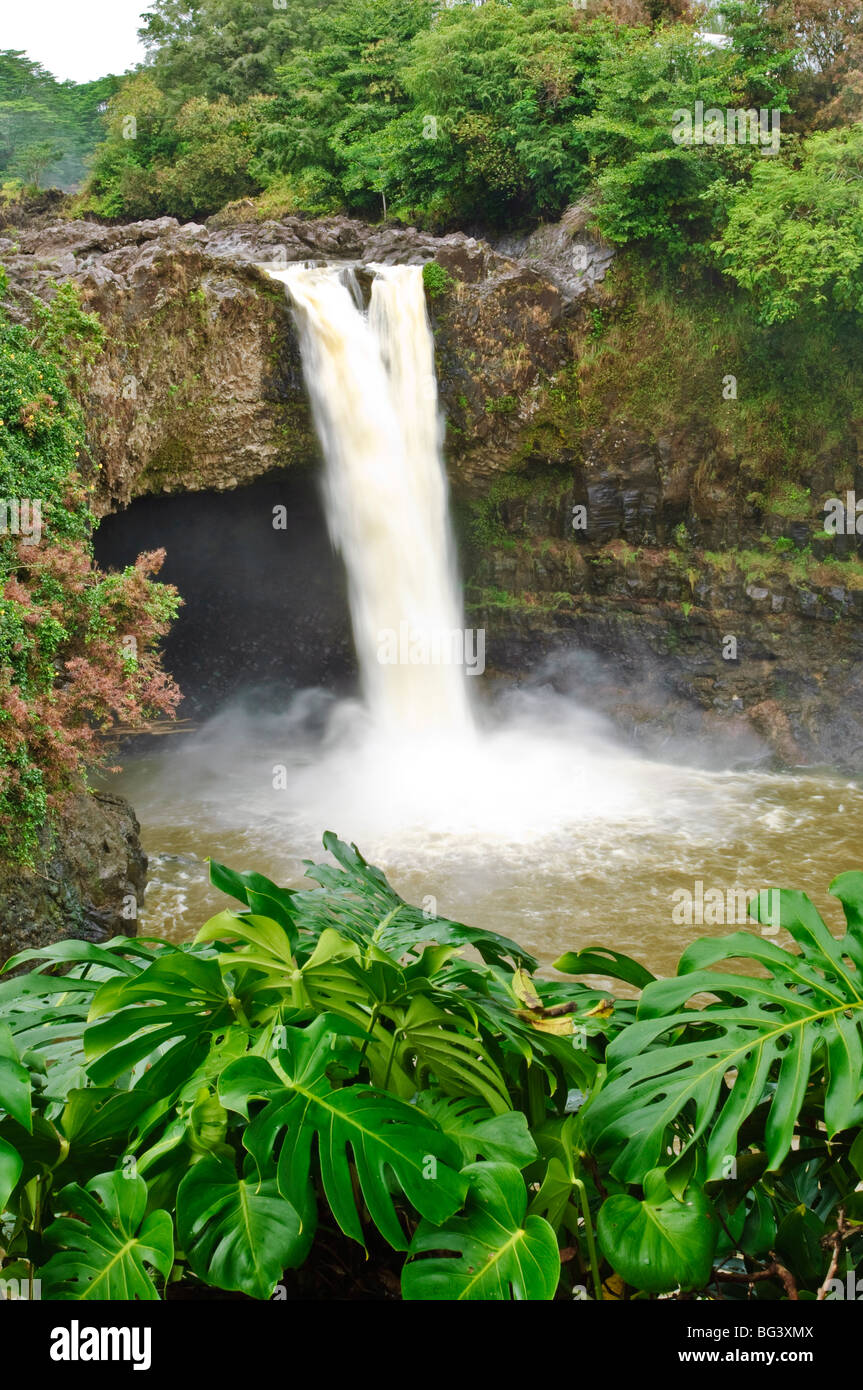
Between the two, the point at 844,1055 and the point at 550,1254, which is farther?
the point at 844,1055

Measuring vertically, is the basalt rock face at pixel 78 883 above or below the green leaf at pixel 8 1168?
below

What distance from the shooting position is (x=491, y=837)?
9.46 m

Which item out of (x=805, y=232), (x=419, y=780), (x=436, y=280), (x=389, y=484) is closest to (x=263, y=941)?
(x=419, y=780)

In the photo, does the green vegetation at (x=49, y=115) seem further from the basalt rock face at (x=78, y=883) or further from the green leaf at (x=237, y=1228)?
the green leaf at (x=237, y=1228)

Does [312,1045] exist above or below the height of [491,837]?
above

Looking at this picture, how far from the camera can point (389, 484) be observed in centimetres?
1219

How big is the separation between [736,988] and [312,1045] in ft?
1.91

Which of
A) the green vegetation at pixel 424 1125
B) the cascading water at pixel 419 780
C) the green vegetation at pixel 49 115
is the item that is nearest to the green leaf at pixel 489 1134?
the green vegetation at pixel 424 1125

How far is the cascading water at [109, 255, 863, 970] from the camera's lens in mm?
8391

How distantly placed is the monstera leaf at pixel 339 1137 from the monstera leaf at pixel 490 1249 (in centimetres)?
4

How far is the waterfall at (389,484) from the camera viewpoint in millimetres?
11359
